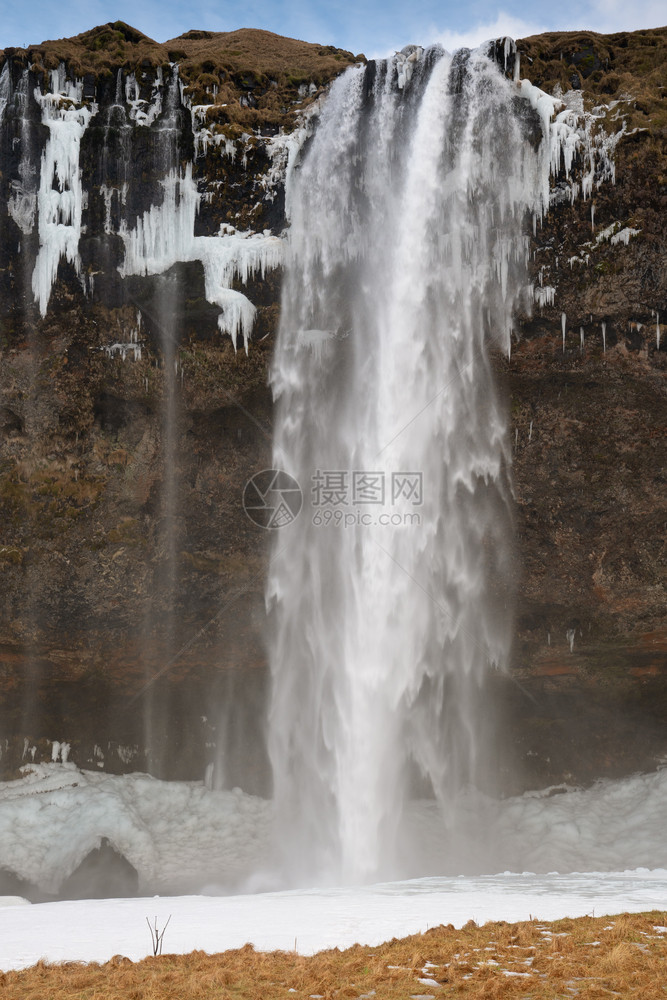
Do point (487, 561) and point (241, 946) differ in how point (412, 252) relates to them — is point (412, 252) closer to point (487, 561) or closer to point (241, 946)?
point (487, 561)

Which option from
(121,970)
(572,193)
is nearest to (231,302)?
(572,193)

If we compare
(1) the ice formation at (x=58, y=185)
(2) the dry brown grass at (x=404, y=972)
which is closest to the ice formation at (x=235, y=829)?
(2) the dry brown grass at (x=404, y=972)

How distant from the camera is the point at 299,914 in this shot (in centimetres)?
1090

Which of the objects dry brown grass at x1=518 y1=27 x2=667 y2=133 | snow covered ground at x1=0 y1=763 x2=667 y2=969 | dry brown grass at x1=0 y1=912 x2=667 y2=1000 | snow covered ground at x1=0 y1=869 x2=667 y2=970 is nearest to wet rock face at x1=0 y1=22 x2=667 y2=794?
dry brown grass at x1=518 y1=27 x2=667 y2=133

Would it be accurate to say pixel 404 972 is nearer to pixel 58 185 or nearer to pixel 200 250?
pixel 200 250

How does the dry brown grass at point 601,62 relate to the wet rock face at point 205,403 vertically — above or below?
above

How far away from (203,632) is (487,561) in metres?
7.05

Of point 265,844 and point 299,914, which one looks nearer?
point 299,914

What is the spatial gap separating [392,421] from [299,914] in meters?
10.7

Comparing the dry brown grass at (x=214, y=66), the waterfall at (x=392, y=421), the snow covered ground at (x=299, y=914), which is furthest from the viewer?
the dry brown grass at (x=214, y=66)

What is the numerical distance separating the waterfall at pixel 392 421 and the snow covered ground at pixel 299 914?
473 cm

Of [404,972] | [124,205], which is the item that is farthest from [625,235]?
[404,972]

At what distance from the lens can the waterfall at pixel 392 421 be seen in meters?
18.1

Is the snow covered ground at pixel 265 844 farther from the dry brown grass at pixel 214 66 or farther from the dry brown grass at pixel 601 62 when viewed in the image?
the dry brown grass at pixel 214 66
